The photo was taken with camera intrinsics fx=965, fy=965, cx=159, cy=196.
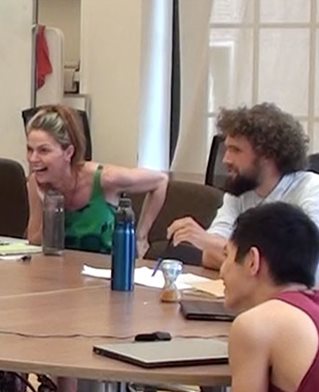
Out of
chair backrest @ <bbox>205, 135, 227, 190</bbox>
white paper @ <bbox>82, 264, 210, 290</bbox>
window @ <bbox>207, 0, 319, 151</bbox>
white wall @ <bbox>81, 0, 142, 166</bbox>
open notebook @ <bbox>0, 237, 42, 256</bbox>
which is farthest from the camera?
white wall @ <bbox>81, 0, 142, 166</bbox>

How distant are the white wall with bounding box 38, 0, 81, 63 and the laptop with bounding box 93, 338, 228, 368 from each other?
395 centimetres

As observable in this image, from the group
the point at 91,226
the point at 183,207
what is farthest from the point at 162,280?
the point at 183,207

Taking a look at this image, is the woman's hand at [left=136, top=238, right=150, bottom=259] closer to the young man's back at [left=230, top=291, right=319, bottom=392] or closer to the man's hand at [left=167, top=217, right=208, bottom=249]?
the man's hand at [left=167, top=217, right=208, bottom=249]

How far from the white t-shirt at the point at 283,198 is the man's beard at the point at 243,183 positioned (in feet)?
0.13

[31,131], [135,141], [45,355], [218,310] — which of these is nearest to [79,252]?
[31,131]

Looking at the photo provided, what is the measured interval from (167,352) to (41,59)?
3868 mm

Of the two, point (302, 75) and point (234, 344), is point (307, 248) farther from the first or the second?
point (302, 75)

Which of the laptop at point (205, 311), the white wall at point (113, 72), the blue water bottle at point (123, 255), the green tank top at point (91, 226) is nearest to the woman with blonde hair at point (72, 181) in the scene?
the green tank top at point (91, 226)

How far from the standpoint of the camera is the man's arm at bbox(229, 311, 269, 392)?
62.0 inches

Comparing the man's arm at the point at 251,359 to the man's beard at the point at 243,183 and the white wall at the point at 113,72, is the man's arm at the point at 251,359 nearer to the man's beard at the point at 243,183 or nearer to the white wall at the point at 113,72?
the man's beard at the point at 243,183

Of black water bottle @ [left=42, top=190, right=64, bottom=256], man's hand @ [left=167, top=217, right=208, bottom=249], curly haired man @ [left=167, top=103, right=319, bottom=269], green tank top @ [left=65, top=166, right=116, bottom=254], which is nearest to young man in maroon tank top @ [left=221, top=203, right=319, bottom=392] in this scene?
man's hand @ [left=167, top=217, right=208, bottom=249]

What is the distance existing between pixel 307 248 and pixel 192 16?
12.0 ft

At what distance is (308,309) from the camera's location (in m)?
1.64

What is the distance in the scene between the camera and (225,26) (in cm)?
521
